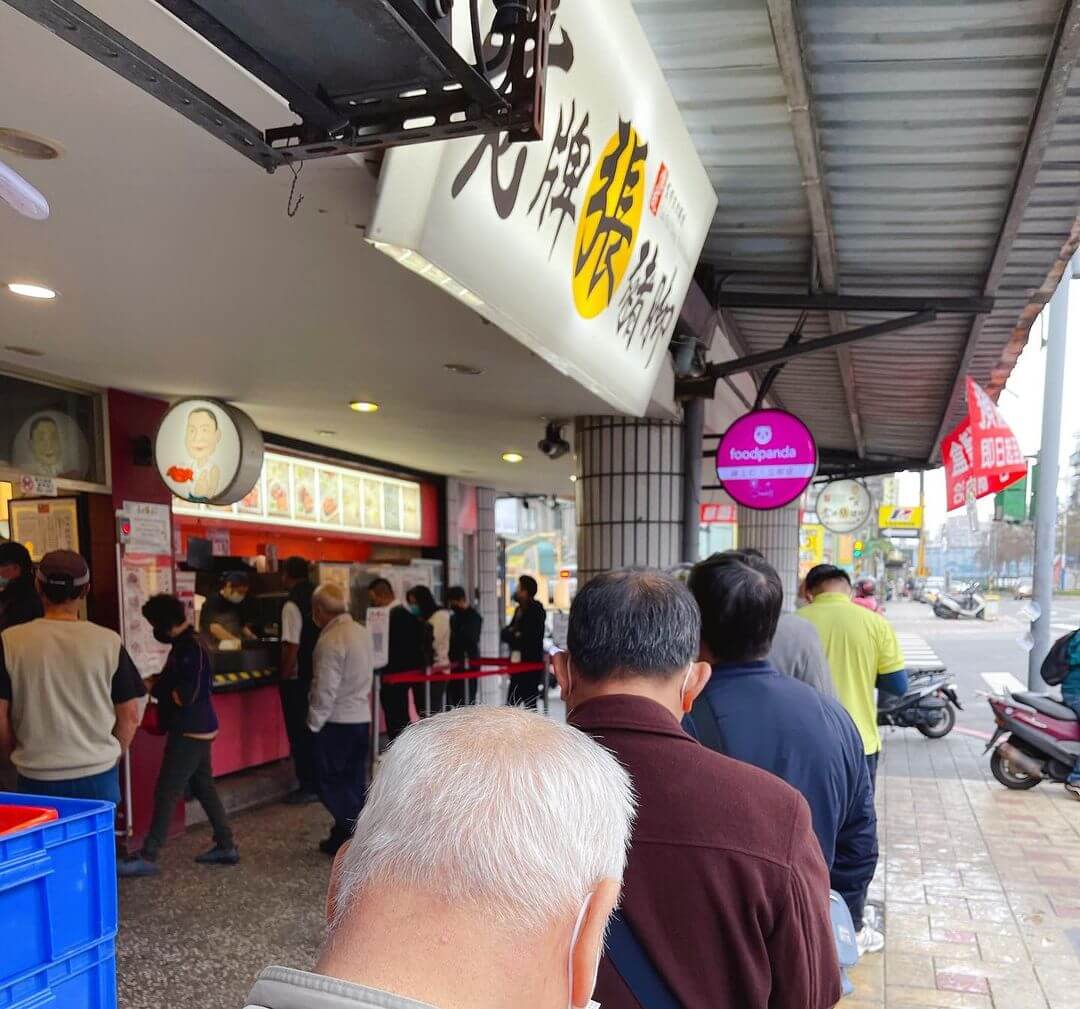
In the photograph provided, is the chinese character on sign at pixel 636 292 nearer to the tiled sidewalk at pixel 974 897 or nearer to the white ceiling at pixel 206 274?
the white ceiling at pixel 206 274

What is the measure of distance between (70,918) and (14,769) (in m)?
2.59

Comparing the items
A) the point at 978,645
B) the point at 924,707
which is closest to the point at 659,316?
the point at 924,707

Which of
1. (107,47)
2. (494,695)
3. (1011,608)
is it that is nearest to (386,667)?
(494,695)

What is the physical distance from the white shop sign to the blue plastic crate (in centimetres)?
175

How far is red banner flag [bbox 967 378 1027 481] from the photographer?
7.79 m

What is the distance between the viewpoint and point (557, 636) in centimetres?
1116

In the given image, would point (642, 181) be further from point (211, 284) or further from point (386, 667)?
point (386, 667)

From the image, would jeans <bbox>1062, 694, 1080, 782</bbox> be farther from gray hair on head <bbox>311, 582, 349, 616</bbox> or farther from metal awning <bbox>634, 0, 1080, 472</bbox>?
gray hair on head <bbox>311, 582, 349, 616</bbox>

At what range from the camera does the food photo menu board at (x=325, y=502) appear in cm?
797

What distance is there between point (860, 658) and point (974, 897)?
1.57 metres

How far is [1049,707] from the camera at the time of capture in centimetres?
705

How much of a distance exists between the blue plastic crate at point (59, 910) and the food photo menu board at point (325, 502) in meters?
4.78

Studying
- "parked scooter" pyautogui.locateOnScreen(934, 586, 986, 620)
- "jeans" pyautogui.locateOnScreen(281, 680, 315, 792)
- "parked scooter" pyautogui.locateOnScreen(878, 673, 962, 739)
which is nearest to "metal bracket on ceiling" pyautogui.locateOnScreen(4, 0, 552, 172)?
"jeans" pyautogui.locateOnScreen(281, 680, 315, 792)

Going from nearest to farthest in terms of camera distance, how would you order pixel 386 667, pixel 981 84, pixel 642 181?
pixel 981 84 → pixel 642 181 → pixel 386 667
